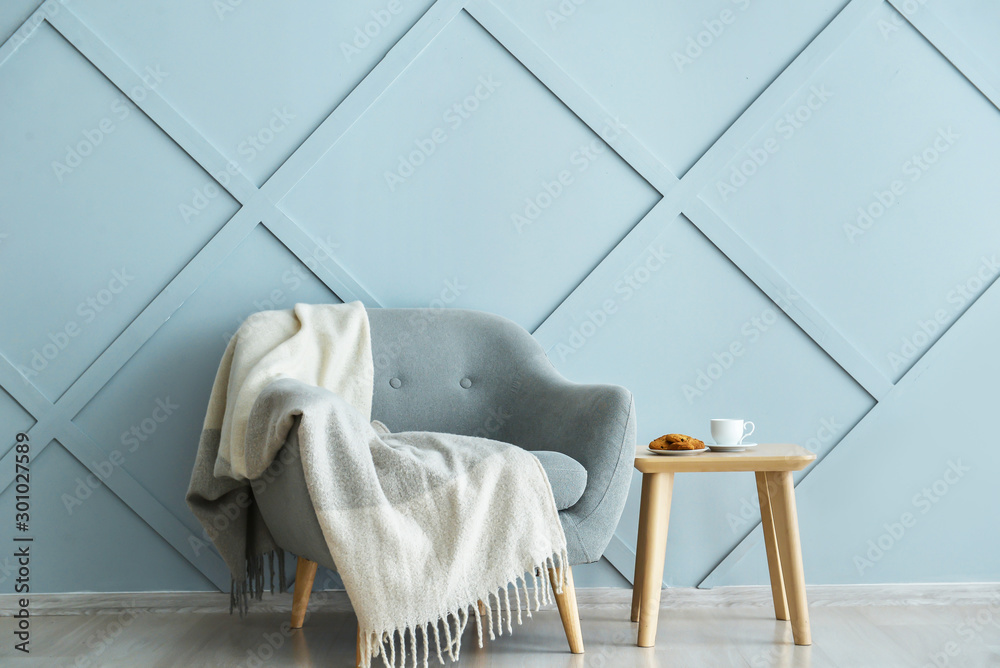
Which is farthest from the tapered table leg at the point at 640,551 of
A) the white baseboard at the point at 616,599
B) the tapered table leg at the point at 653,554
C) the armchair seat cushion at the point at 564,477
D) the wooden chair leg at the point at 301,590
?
the wooden chair leg at the point at 301,590

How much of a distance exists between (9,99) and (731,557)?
2.44 meters

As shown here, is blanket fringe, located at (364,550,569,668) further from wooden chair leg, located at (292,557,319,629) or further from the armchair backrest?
the armchair backrest

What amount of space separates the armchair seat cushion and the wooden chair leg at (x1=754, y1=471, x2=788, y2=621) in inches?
22.3

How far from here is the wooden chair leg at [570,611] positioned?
1622 mm

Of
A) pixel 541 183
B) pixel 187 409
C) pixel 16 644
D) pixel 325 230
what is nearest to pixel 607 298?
pixel 541 183

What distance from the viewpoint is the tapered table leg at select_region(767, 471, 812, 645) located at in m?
1.75

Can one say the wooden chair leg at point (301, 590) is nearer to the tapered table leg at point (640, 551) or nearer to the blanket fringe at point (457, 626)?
the blanket fringe at point (457, 626)

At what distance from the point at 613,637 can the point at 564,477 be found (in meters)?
0.51

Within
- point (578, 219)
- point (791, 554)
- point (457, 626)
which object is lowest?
point (457, 626)

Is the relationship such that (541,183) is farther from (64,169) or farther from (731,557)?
(64,169)

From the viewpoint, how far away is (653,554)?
1.76 m

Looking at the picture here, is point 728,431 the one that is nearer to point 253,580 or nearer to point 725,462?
point 725,462

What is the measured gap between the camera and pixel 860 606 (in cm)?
212

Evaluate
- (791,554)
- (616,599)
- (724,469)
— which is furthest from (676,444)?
(616,599)
